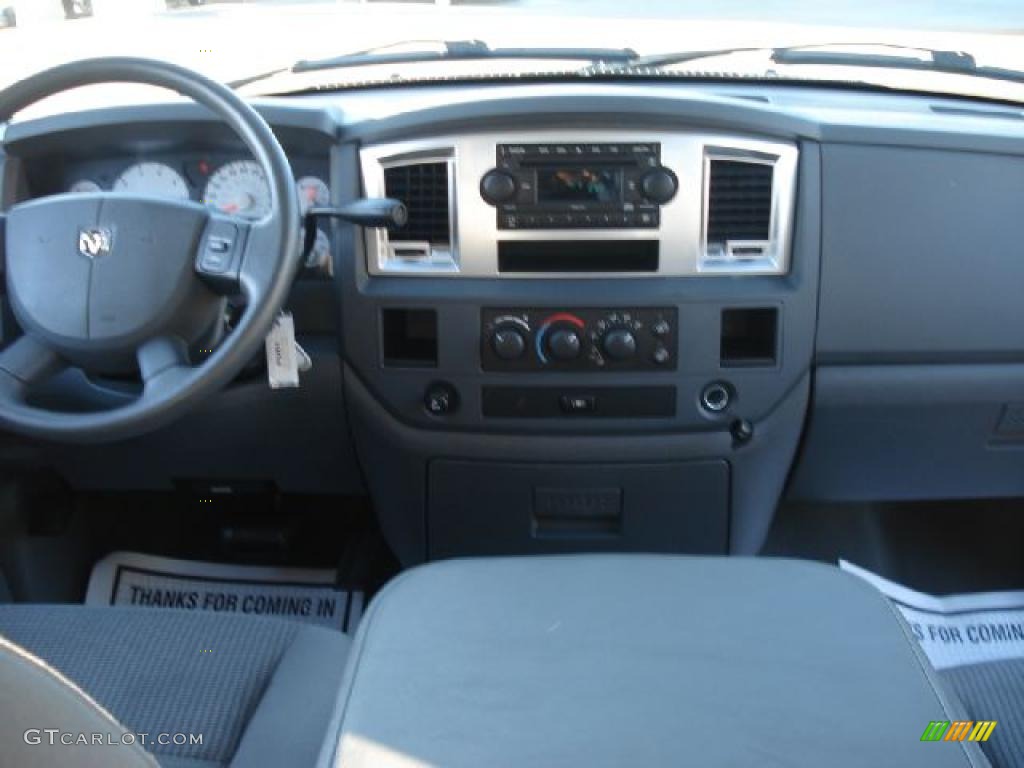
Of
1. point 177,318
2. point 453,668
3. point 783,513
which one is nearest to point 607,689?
point 453,668

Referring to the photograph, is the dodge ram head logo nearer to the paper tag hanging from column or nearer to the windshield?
the paper tag hanging from column

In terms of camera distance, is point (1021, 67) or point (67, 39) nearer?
point (1021, 67)

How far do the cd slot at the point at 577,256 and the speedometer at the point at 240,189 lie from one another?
457 mm

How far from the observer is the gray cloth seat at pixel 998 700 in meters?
1.35

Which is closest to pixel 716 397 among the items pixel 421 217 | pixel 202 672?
pixel 421 217

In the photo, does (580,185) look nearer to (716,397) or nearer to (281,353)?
(716,397)

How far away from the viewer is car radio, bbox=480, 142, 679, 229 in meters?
2.03

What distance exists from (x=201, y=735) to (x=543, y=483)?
97 cm

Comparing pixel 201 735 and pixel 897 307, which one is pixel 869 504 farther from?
pixel 201 735

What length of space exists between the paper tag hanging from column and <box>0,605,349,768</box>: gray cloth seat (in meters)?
0.39

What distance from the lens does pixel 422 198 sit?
209 cm

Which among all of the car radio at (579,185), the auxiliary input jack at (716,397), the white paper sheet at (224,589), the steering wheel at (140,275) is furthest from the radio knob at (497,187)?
the white paper sheet at (224,589)

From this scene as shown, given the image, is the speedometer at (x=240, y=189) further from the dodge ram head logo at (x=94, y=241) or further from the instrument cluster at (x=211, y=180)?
the dodge ram head logo at (x=94, y=241)

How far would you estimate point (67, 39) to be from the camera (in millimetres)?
3029
